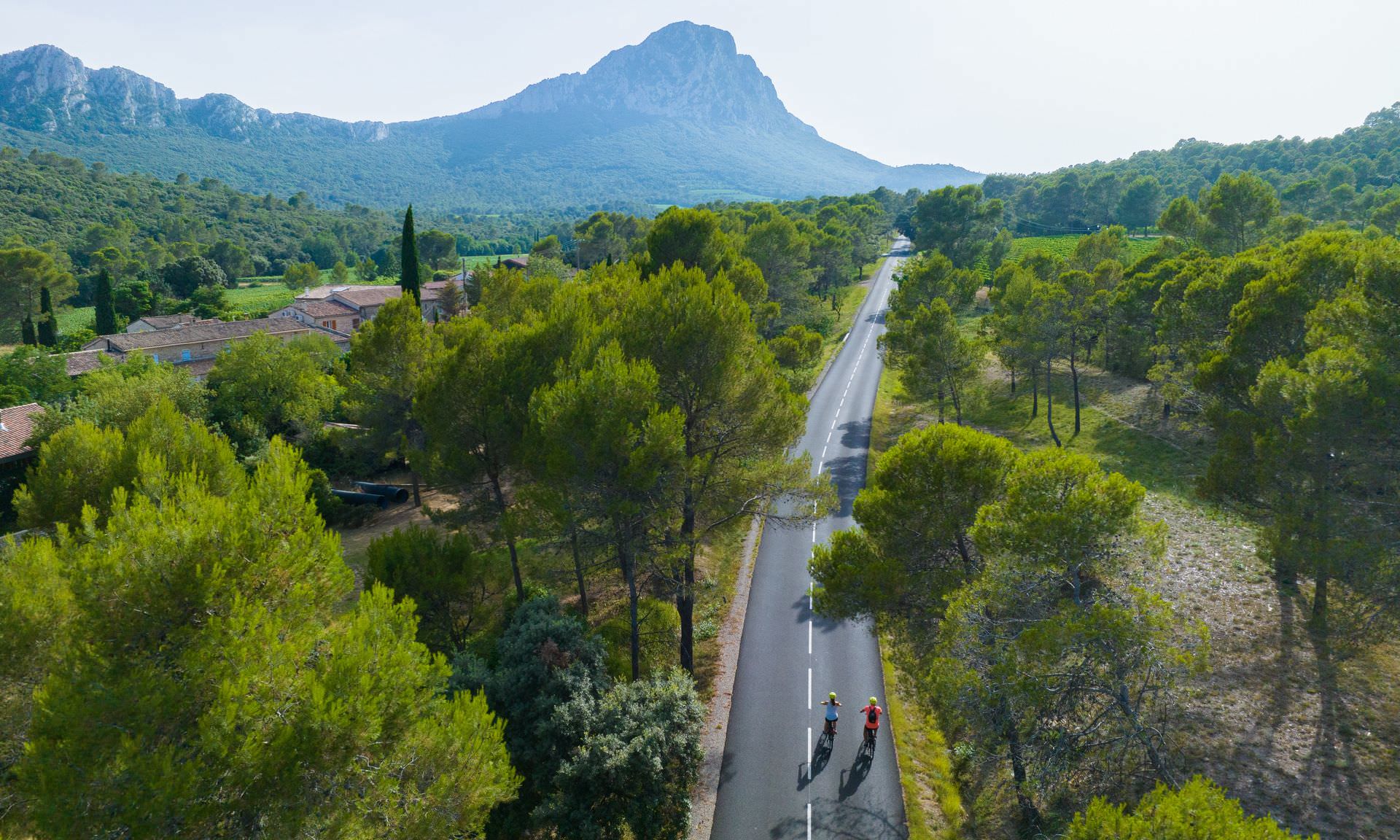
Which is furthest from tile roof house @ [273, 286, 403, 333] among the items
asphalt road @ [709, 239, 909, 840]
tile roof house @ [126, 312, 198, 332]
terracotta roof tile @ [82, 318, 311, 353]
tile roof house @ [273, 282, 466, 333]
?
asphalt road @ [709, 239, 909, 840]

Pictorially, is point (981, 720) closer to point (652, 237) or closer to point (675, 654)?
point (675, 654)

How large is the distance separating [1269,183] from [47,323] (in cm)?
17329

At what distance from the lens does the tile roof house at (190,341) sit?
62312 mm

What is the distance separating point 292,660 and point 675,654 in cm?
1518

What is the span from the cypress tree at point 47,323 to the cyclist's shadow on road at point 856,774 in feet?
310

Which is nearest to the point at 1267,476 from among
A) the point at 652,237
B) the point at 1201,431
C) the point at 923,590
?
the point at 923,590

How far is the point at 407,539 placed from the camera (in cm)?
2214

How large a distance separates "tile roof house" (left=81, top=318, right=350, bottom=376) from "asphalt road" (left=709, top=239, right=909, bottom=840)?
49.6 metres

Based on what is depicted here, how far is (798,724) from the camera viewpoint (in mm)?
21266

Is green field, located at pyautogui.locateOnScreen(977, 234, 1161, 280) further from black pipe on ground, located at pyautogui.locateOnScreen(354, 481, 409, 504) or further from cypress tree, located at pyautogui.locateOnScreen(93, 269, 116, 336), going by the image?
cypress tree, located at pyautogui.locateOnScreen(93, 269, 116, 336)

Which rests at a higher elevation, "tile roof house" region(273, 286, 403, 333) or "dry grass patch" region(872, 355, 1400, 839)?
"tile roof house" region(273, 286, 403, 333)

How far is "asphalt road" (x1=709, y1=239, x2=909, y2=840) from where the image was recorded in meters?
17.8

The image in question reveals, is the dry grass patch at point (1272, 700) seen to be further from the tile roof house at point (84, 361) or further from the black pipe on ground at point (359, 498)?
the tile roof house at point (84, 361)

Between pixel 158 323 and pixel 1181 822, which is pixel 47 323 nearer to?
pixel 158 323
